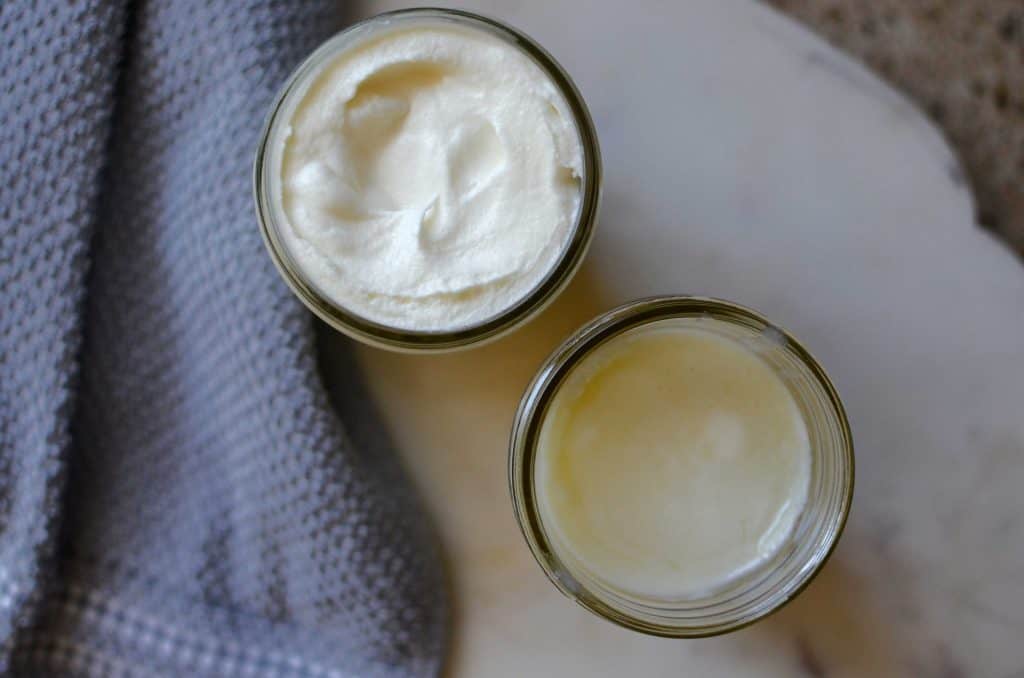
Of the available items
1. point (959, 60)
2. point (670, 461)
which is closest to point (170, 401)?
point (670, 461)

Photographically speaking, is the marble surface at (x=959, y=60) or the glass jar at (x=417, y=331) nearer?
the glass jar at (x=417, y=331)

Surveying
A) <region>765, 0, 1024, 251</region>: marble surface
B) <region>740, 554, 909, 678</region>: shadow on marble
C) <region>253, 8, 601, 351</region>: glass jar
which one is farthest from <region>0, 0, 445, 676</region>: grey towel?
<region>765, 0, 1024, 251</region>: marble surface

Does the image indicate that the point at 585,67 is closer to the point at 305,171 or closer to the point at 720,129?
the point at 720,129

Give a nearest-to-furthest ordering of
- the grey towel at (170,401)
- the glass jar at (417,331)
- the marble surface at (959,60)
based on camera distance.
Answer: the glass jar at (417,331)
the grey towel at (170,401)
the marble surface at (959,60)

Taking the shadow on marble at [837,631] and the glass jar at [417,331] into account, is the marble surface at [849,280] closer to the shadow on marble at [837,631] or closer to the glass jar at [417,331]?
the shadow on marble at [837,631]

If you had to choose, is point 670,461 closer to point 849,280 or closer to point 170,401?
point 849,280

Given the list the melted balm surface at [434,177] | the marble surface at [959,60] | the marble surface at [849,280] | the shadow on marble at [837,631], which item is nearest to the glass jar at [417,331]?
the melted balm surface at [434,177]

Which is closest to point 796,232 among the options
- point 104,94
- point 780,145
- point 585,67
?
point 780,145

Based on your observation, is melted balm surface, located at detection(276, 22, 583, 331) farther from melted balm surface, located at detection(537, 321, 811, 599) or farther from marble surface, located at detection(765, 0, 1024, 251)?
marble surface, located at detection(765, 0, 1024, 251)
